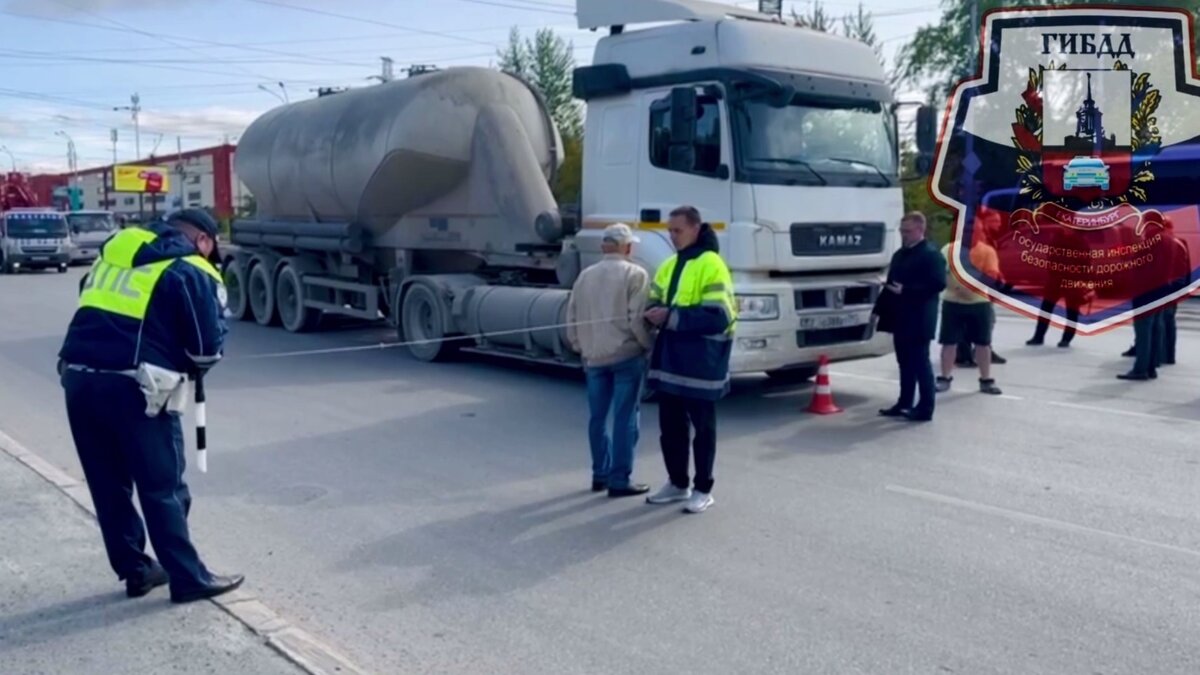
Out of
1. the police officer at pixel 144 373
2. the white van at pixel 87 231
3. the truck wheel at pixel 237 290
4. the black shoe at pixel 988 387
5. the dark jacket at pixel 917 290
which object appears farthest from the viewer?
the white van at pixel 87 231

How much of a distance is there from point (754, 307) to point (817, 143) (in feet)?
5.43

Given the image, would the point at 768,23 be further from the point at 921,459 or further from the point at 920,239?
the point at 921,459

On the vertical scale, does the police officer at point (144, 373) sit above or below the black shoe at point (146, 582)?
above

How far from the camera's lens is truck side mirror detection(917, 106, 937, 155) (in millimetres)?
10867

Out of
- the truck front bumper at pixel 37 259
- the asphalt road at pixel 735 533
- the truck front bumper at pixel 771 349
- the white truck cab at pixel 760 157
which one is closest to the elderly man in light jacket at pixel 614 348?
A: the asphalt road at pixel 735 533

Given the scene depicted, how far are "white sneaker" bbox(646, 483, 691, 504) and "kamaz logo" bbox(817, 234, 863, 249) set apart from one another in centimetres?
368

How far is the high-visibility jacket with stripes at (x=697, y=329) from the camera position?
22.4 feet

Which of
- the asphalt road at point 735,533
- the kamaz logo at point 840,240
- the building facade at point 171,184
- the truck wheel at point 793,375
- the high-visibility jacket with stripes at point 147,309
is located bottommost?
the asphalt road at point 735,533

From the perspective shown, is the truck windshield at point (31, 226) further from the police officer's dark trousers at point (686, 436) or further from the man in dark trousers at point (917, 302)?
the police officer's dark trousers at point (686, 436)

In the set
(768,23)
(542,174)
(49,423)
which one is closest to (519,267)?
(542,174)

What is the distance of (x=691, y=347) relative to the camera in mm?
6895

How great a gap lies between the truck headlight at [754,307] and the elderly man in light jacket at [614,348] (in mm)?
2465

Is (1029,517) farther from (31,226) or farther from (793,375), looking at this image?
(31,226)

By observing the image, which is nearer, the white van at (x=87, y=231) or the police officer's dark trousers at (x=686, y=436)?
the police officer's dark trousers at (x=686, y=436)
